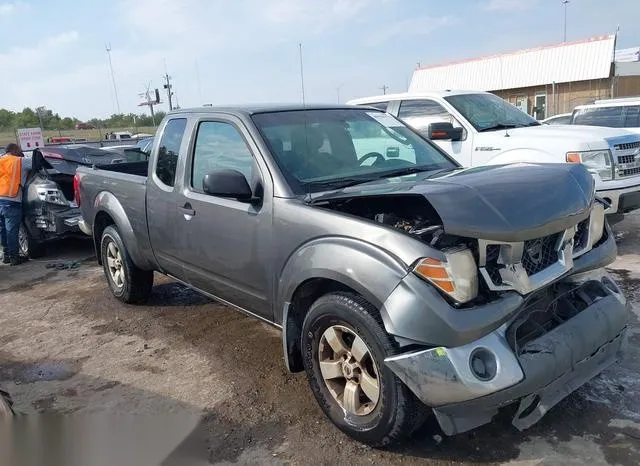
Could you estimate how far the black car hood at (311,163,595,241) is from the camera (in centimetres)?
268

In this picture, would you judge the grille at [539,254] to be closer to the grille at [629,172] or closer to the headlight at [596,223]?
the headlight at [596,223]

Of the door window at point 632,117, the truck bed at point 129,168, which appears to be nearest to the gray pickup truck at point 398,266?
the truck bed at point 129,168

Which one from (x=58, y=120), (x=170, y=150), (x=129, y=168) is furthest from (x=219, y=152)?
(x=58, y=120)

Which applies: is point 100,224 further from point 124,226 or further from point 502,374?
point 502,374

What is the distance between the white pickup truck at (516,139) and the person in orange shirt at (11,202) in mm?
5482

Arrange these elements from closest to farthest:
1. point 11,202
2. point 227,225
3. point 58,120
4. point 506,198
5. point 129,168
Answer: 1. point 506,198
2. point 227,225
3. point 129,168
4. point 11,202
5. point 58,120

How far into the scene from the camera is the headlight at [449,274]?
265 cm

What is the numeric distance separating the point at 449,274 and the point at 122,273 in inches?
159

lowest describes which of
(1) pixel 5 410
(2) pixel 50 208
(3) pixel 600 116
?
(1) pixel 5 410

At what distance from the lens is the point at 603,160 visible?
6.54m

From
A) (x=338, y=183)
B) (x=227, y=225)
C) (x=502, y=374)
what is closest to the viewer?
(x=502, y=374)

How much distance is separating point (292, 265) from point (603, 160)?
4849 mm

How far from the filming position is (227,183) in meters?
3.45

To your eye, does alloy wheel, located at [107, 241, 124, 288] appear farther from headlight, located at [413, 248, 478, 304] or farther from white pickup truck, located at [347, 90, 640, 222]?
headlight, located at [413, 248, 478, 304]
